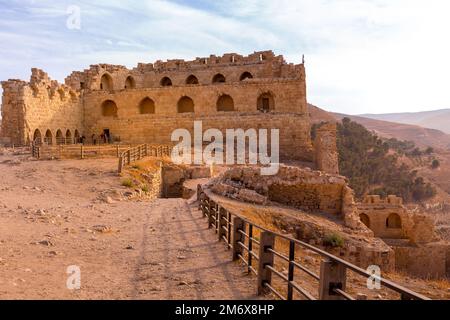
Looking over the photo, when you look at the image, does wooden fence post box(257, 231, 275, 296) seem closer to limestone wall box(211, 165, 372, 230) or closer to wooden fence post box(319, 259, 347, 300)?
wooden fence post box(319, 259, 347, 300)

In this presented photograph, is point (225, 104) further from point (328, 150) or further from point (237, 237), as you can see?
point (237, 237)

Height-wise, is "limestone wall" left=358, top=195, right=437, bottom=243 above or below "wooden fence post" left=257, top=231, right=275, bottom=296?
below

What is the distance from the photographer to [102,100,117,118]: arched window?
40375 mm

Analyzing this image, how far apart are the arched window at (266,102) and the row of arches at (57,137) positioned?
1629 centimetres

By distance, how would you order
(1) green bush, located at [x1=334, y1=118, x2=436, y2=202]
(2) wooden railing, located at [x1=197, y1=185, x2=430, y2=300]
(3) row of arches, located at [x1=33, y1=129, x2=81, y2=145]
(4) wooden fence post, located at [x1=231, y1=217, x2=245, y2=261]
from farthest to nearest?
(1) green bush, located at [x1=334, y1=118, x2=436, y2=202]
(3) row of arches, located at [x1=33, y1=129, x2=81, y2=145]
(4) wooden fence post, located at [x1=231, y1=217, x2=245, y2=261]
(2) wooden railing, located at [x1=197, y1=185, x2=430, y2=300]

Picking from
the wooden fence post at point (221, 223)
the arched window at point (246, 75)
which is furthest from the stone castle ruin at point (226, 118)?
the wooden fence post at point (221, 223)

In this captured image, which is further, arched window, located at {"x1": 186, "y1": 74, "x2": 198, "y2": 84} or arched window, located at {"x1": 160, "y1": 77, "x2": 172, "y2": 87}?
arched window, located at {"x1": 160, "y1": 77, "x2": 172, "y2": 87}

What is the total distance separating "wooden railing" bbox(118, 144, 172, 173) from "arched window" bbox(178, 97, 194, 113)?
1202cm

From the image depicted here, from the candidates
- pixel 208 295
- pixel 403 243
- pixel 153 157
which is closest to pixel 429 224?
pixel 403 243

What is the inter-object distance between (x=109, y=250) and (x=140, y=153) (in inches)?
632

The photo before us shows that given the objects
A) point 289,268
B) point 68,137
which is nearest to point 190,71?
point 68,137

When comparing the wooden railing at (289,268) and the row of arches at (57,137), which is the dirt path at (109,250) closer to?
the wooden railing at (289,268)

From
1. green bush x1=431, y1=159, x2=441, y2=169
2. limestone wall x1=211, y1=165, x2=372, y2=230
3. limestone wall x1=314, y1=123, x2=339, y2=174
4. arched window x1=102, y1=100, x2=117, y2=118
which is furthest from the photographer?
green bush x1=431, y1=159, x2=441, y2=169

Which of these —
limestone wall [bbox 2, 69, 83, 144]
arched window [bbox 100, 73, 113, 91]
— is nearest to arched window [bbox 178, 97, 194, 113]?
limestone wall [bbox 2, 69, 83, 144]
